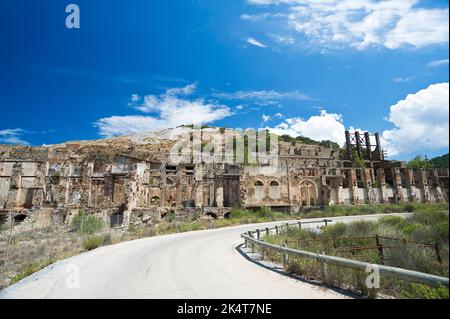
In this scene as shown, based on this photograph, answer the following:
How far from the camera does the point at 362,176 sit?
184ft

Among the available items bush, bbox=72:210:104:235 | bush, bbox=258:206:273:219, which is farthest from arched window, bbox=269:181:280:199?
bush, bbox=72:210:104:235

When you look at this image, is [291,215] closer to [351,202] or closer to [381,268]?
[351,202]

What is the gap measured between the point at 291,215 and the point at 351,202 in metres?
17.0

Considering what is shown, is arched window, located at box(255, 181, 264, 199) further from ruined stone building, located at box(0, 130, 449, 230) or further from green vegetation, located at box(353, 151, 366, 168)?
green vegetation, located at box(353, 151, 366, 168)

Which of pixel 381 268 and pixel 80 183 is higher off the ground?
pixel 80 183

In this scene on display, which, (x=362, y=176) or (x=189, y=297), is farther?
(x=362, y=176)

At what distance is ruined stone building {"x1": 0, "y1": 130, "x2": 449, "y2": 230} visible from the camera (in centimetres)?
3575

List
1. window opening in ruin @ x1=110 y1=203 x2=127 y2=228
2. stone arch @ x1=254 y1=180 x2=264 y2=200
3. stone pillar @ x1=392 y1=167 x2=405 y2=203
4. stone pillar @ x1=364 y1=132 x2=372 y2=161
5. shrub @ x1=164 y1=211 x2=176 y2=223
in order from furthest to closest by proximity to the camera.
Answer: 1. stone pillar @ x1=364 y1=132 x2=372 y2=161
2. stone pillar @ x1=392 y1=167 x2=405 y2=203
3. stone arch @ x1=254 y1=180 x2=264 y2=200
4. shrub @ x1=164 y1=211 x2=176 y2=223
5. window opening in ruin @ x1=110 y1=203 x2=127 y2=228

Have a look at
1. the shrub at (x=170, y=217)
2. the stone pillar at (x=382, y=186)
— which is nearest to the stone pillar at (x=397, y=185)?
the stone pillar at (x=382, y=186)

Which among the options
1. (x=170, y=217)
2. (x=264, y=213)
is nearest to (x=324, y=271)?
(x=170, y=217)

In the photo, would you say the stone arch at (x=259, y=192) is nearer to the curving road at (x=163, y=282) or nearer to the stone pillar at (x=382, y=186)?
the stone pillar at (x=382, y=186)

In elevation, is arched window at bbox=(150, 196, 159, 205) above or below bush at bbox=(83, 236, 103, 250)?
above

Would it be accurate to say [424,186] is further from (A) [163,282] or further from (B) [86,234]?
(A) [163,282]
